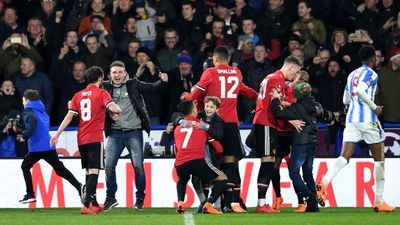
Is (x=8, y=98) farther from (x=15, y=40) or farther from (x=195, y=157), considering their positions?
(x=195, y=157)

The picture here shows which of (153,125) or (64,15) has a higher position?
(64,15)

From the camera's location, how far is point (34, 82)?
25969 mm

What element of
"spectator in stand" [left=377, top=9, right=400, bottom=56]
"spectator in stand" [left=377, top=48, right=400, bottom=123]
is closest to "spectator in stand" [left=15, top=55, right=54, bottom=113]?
"spectator in stand" [left=377, top=48, right=400, bottom=123]

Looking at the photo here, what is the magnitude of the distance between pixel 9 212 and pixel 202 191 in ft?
11.1

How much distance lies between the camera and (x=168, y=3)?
92.4 ft

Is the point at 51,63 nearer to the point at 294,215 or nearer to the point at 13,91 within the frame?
the point at 13,91

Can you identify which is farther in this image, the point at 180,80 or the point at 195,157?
the point at 180,80

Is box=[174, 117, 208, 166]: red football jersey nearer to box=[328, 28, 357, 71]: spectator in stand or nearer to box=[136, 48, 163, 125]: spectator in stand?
box=[136, 48, 163, 125]: spectator in stand

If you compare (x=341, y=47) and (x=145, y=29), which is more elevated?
(x=145, y=29)

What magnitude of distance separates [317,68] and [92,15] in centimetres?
479

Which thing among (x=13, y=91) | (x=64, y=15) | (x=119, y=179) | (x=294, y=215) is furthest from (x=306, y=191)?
(x=64, y=15)

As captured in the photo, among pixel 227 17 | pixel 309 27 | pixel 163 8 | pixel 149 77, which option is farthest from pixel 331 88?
pixel 163 8

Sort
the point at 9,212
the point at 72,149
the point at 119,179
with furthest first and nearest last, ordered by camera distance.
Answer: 1. the point at 72,149
2. the point at 119,179
3. the point at 9,212

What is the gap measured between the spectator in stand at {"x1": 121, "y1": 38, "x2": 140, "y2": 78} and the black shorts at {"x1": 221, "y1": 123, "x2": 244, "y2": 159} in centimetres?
696
